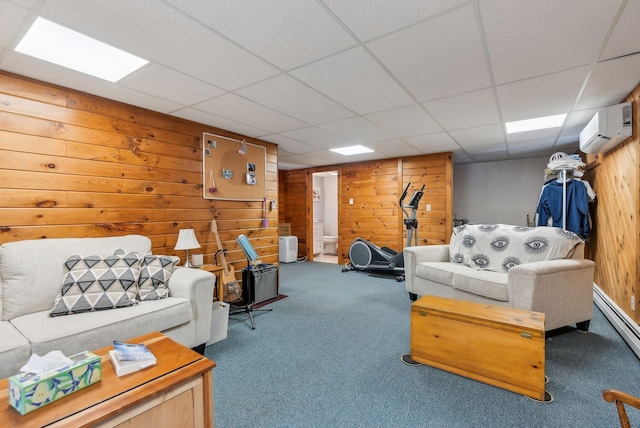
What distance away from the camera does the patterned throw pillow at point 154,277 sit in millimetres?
2174

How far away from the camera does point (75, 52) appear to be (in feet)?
6.17

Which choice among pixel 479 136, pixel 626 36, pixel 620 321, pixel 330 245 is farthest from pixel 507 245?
pixel 330 245

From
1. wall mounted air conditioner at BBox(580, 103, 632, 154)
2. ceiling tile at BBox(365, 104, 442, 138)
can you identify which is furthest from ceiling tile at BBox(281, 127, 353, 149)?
wall mounted air conditioner at BBox(580, 103, 632, 154)

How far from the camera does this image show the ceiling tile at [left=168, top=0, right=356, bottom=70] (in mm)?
1422

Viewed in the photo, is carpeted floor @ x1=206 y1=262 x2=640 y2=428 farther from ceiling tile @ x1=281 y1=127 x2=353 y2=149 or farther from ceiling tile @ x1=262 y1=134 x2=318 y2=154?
ceiling tile @ x1=262 y1=134 x2=318 y2=154

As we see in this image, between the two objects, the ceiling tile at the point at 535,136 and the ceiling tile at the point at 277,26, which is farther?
the ceiling tile at the point at 535,136

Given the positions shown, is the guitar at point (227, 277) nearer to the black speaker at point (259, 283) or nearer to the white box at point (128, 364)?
the black speaker at point (259, 283)

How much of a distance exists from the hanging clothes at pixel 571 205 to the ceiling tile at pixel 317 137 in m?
2.88

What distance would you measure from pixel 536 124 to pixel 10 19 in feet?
15.1

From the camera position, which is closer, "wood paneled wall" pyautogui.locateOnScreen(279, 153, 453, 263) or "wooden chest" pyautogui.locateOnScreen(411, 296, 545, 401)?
"wooden chest" pyautogui.locateOnScreen(411, 296, 545, 401)

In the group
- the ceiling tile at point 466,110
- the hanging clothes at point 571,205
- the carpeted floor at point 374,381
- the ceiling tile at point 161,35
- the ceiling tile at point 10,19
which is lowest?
the carpeted floor at point 374,381

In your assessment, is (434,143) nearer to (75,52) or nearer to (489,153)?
(489,153)

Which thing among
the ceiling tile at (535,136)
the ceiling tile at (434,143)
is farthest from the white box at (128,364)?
the ceiling tile at (535,136)

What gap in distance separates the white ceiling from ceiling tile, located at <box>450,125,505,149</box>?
0.35 meters
